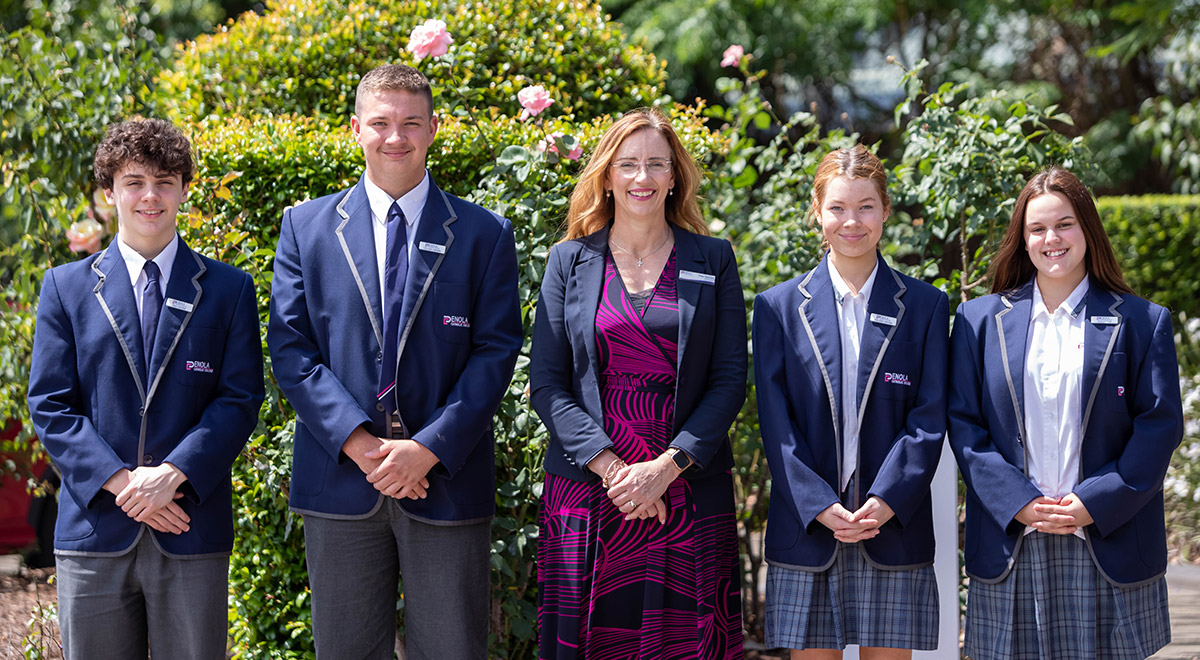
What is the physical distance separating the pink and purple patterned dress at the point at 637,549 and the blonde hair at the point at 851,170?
1.99 feet

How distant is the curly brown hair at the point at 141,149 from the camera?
312 cm

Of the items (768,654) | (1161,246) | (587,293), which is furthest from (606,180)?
(1161,246)

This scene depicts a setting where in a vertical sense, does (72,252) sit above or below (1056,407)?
above

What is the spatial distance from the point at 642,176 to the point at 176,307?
55.3 inches

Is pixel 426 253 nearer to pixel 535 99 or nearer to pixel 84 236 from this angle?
pixel 535 99

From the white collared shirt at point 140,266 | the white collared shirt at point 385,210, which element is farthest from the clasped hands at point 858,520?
the white collared shirt at point 140,266

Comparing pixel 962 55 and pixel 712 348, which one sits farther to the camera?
pixel 962 55

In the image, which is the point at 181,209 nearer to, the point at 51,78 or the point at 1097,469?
the point at 51,78

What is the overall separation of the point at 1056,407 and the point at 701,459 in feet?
3.36

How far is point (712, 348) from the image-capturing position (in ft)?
10.7

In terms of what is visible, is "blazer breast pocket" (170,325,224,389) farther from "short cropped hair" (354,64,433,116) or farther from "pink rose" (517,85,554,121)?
"pink rose" (517,85,554,121)

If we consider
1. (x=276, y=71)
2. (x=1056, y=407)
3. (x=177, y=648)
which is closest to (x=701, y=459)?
(x=1056, y=407)

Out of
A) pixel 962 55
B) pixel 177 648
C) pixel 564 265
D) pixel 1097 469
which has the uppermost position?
pixel 962 55

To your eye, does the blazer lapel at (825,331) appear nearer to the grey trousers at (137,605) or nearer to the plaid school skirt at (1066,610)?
the plaid school skirt at (1066,610)
